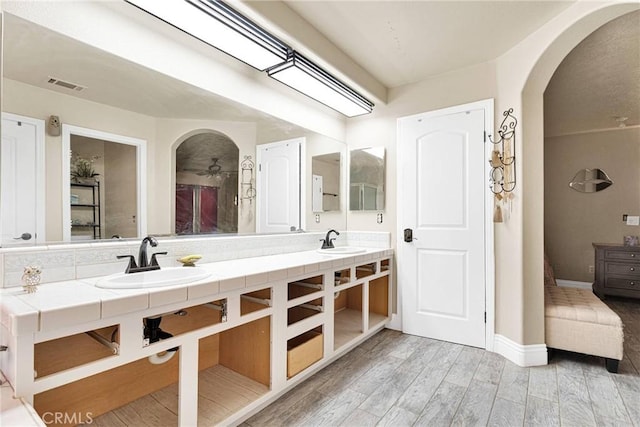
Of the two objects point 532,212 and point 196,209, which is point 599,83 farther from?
point 196,209

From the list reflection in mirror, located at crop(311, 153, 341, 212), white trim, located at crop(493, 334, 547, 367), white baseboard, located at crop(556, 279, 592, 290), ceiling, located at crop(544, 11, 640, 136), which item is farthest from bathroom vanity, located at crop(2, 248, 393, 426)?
white baseboard, located at crop(556, 279, 592, 290)

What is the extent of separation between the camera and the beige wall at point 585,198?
450cm

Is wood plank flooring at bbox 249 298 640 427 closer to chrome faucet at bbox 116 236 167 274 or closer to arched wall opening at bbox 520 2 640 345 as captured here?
arched wall opening at bbox 520 2 640 345

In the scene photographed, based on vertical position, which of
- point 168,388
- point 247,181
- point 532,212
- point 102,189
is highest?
point 247,181

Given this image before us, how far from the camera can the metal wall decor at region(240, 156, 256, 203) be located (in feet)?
7.90

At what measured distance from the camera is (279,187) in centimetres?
273

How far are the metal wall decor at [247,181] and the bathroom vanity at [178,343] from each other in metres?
0.49

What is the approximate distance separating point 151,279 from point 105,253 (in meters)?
0.32

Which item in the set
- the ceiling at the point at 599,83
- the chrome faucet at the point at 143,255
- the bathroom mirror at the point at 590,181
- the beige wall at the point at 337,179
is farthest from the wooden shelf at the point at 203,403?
the bathroom mirror at the point at 590,181

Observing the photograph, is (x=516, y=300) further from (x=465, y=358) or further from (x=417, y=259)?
(x=417, y=259)

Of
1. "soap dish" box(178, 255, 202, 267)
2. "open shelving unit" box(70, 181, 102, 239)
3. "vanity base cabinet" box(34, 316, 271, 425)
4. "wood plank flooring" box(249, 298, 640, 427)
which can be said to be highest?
"open shelving unit" box(70, 181, 102, 239)

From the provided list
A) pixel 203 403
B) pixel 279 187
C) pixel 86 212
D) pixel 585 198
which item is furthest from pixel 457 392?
pixel 585 198

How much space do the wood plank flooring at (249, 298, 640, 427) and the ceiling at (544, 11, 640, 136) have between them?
8.10ft

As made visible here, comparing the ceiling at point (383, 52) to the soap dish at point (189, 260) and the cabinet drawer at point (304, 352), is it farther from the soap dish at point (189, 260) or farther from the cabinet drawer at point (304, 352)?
the cabinet drawer at point (304, 352)
